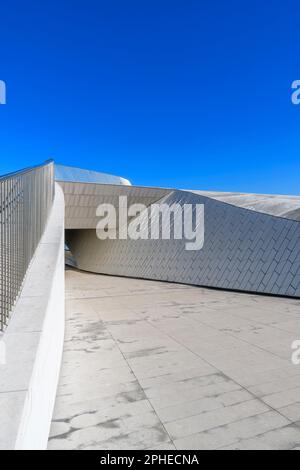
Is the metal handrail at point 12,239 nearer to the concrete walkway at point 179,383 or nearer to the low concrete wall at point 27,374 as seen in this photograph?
the low concrete wall at point 27,374

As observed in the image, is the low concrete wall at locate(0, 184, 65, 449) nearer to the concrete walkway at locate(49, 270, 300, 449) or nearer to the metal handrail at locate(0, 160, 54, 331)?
the metal handrail at locate(0, 160, 54, 331)

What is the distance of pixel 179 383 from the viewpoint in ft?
11.1

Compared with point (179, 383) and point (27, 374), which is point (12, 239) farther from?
point (179, 383)

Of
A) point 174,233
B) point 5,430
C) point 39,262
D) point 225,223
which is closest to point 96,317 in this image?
point 39,262

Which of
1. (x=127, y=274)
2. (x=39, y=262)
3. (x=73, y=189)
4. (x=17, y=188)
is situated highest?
(x=73, y=189)

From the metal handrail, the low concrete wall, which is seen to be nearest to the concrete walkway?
the low concrete wall

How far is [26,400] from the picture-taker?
5.57 ft

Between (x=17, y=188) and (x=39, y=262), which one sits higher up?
(x=17, y=188)

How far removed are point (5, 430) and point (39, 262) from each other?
2951mm

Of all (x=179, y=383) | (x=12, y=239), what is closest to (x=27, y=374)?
(x=12, y=239)

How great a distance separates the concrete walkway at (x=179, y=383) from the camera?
97.9 inches

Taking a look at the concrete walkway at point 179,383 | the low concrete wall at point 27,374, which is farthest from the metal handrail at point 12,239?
the concrete walkway at point 179,383

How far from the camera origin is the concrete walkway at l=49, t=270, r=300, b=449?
2486mm
